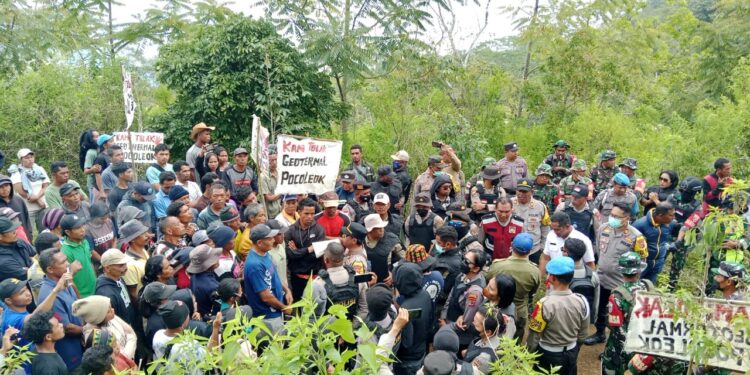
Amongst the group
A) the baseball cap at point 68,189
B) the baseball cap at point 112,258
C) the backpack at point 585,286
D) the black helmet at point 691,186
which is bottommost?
the backpack at point 585,286

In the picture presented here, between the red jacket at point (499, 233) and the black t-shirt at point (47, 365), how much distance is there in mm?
4995

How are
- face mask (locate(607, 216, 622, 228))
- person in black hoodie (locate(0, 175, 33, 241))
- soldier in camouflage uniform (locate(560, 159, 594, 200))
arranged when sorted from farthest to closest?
soldier in camouflage uniform (locate(560, 159, 594, 200)) < person in black hoodie (locate(0, 175, 33, 241)) < face mask (locate(607, 216, 622, 228))

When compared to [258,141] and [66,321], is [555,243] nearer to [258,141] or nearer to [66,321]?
[258,141]

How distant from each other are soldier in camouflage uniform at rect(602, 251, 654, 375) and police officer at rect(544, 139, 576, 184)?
224 inches

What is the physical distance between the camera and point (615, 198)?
860 cm

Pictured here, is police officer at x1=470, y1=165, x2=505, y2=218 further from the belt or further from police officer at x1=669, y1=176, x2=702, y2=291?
the belt

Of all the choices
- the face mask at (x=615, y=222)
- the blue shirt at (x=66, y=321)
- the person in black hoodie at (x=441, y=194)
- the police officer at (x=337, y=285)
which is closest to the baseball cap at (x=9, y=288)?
the blue shirt at (x=66, y=321)

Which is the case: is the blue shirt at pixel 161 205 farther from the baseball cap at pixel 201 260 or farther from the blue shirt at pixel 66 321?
the blue shirt at pixel 66 321

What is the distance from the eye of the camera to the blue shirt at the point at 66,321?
4730mm

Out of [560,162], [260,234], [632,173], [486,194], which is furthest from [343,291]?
[560,162]

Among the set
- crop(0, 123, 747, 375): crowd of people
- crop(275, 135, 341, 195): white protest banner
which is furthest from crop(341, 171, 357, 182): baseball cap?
crop(275, 135, 341, 195): white protest banner

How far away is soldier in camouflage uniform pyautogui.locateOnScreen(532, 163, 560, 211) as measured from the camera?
9.81 metres

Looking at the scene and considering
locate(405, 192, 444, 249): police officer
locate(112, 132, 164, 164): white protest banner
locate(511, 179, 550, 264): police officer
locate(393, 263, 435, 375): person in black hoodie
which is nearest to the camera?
locate(393, 263, 435, 375): person in black hoodie

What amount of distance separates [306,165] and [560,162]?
18.9 ft
